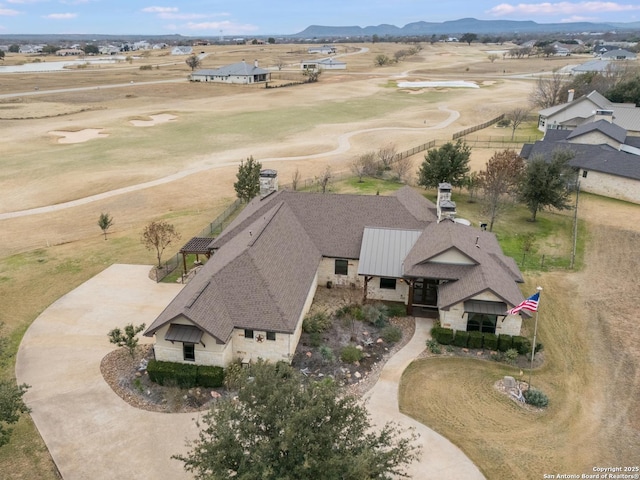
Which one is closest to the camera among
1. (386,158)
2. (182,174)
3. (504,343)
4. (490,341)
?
(504,343)

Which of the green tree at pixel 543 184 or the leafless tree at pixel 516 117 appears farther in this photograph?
the leafless tree at pixel 516 117

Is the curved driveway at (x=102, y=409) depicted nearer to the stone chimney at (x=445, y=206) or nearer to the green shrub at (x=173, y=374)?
the green shrub at (x=173, y=374)

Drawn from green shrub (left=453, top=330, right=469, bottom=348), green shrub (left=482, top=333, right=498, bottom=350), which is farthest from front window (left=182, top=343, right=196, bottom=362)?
green shrub (left=482, top=333, right=498, bottom=350)

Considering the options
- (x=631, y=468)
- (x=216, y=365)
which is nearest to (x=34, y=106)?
(x=216, y=365)

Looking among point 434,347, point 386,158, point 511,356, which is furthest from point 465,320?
point 386,158

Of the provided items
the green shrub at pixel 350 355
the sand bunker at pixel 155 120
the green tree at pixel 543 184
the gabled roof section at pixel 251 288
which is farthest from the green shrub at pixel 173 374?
the sand bunker at pixel 155 120

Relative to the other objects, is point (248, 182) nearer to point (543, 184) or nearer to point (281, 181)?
point (281, 181)

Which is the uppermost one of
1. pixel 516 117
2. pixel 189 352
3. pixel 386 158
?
pixel 516 117
